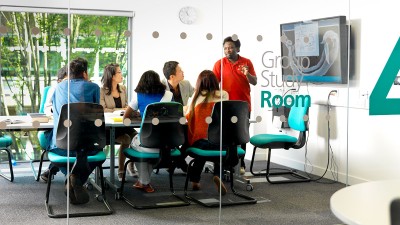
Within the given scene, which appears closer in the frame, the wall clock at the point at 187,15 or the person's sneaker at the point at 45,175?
the person's sneaker at the point at 45,175

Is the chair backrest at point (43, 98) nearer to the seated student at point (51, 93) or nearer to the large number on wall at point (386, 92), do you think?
the seated student at point (51, 93)

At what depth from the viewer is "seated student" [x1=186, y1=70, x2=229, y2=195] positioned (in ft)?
17.5

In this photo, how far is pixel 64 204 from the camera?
4984 millimetres

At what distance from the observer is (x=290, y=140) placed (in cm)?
593

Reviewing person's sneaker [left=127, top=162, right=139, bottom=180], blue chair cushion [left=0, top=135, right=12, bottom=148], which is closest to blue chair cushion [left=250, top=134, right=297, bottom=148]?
person's sneaker [left=127, top=162, right=139, bottom=180]

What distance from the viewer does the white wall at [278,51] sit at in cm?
515

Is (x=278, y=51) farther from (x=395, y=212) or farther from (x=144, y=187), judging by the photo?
(x=395, y=212)

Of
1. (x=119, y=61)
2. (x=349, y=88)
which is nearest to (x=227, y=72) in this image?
→ (x=119, y=61)

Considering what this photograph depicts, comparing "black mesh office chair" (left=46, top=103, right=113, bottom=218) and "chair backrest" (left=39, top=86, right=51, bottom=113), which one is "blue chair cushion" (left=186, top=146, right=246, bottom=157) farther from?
"chair backrest" (left=39, top=86, right=51, bottom=113)

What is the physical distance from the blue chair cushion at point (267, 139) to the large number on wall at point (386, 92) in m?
0.95

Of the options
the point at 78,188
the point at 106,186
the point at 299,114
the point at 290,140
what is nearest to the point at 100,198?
the point at 106,186

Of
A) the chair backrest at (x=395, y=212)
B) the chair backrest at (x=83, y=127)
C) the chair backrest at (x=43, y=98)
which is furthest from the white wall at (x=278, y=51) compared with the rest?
the chair backrest at (x=395, y=212)

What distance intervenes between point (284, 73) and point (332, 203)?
9.80 feet

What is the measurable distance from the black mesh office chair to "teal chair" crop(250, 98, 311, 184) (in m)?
1.45
